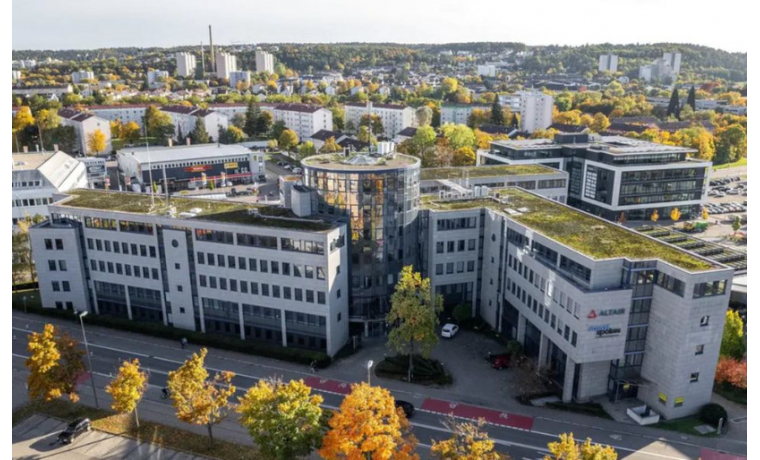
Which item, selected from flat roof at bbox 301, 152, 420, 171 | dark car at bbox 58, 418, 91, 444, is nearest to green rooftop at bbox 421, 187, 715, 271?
flat roof at bbox 301, 152, 420, 171

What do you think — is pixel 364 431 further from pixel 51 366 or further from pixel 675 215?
pixel 675 215

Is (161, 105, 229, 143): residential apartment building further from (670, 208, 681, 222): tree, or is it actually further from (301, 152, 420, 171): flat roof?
(670, 208, 681, 222): tree

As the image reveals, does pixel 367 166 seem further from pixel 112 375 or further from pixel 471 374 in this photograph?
pixel 112 375

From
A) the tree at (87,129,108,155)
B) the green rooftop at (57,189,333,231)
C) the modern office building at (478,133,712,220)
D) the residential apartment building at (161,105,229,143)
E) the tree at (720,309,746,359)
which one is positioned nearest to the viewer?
the tree at (720,309,746,359)

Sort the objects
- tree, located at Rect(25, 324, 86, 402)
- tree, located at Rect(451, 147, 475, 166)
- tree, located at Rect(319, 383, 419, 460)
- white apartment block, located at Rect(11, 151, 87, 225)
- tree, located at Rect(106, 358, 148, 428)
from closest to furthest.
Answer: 1. tree, located at Rect(319, 383, 419, 460)
2. tree, located at Rect(106, 358, 148, 428)
3. tree, located at Rect(25, 324, 86, 402)
4. white apartment block, located at Rect(11, 151, 87, 225)
5. tree, located at Rect(451, 147, 475, 166)

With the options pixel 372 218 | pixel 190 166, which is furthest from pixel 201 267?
pixel 190 166

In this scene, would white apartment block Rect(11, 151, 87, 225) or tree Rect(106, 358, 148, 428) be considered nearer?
tree Rect(106, 358, 148, 428)

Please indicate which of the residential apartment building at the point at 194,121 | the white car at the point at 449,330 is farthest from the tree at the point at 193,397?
the residential apartment building at the point at 194,121

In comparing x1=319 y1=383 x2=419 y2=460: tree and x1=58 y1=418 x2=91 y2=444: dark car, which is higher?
x1=319 y1=383 x2=419 y2=460: tree
